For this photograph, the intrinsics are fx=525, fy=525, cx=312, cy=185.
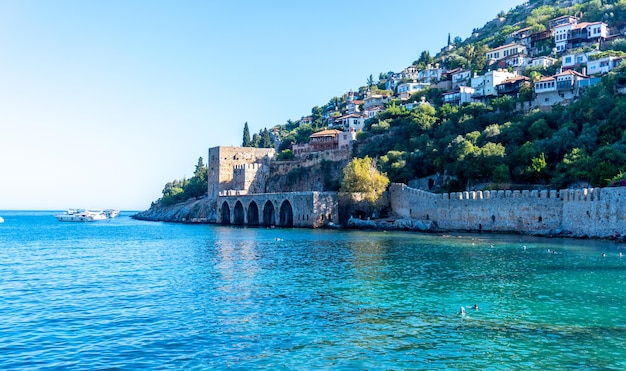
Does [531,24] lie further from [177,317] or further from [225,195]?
[177,317]

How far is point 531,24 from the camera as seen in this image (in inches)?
3305

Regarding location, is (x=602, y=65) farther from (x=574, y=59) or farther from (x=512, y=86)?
(x=512, y=86)

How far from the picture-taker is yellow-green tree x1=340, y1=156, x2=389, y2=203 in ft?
147

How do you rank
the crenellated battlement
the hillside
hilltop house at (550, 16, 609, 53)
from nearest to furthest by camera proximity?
the hillside
hilltop house at (550, 16, 609, 53)
the crenellated battlement

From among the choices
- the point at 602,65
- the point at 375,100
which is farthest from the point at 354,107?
the point at 602,65

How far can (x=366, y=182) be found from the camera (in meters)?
45.0

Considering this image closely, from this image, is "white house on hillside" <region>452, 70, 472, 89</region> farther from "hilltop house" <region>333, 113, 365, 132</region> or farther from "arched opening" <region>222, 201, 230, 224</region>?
"arched opening" <region>222, 201, 230, 224</region>

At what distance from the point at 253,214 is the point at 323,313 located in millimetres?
47228

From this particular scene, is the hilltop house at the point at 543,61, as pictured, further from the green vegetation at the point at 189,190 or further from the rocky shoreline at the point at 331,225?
the green vegetation at the point at 189,190

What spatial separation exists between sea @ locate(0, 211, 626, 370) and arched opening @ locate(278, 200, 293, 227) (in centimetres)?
2952

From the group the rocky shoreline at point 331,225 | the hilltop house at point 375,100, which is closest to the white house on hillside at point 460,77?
the hilltop house at point 375,100

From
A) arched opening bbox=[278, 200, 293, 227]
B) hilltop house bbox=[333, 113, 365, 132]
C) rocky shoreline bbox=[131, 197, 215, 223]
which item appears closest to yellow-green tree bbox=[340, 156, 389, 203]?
arched opening bbox=[278, 200, 293, 227]

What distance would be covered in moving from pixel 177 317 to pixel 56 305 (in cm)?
424

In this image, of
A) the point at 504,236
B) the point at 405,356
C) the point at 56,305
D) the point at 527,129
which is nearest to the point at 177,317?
the point at 56,305
